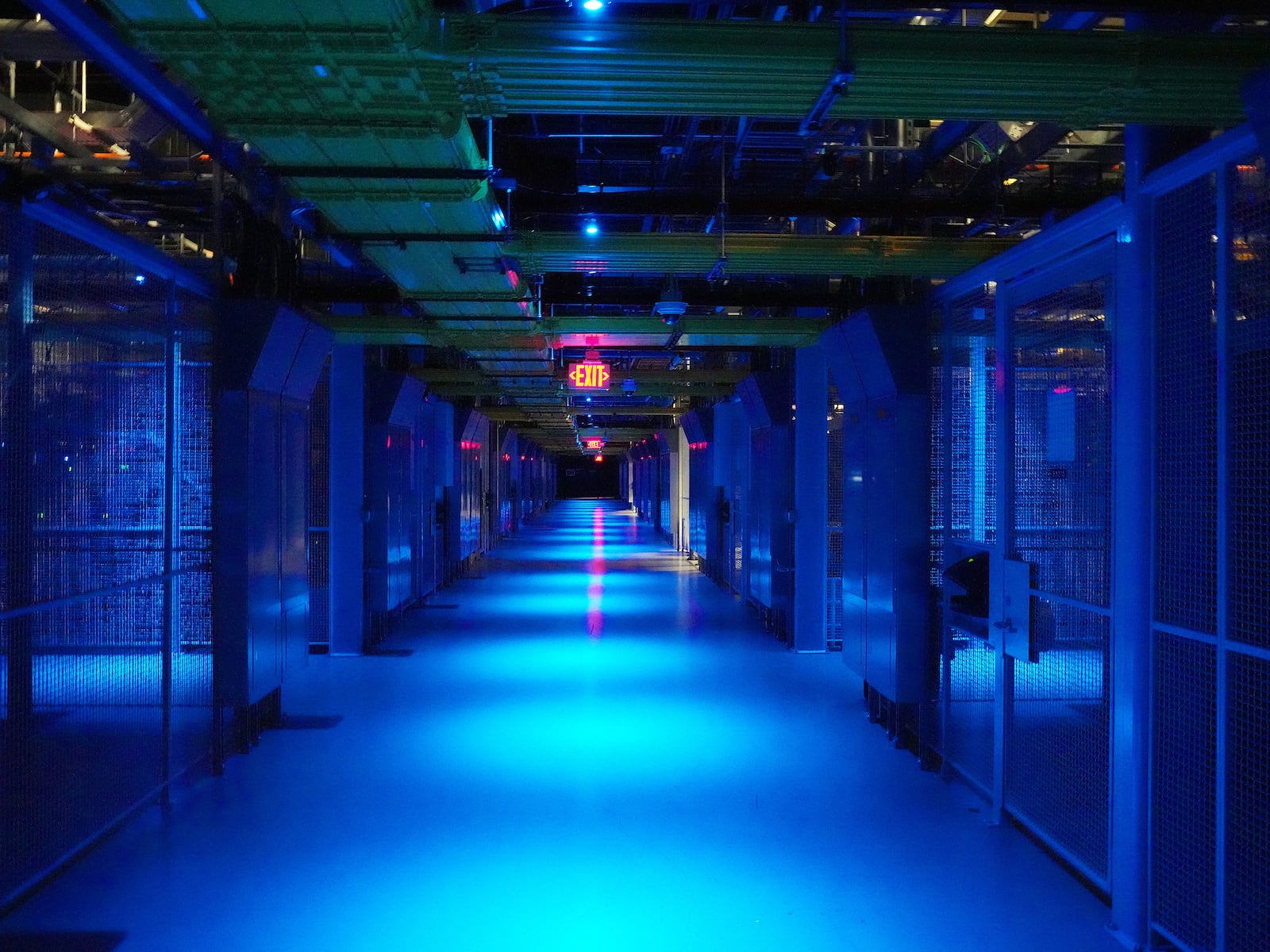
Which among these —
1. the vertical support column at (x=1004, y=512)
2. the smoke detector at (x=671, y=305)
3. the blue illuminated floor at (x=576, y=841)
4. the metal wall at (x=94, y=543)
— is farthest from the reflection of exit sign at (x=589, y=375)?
the vertical support column at (x=1004, y=512)

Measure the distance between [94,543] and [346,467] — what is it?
5.03 meters

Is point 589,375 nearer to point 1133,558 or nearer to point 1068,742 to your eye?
point 1068,742

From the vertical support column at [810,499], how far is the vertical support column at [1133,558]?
5924 millimetres

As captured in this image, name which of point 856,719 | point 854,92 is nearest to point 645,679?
point 856,719

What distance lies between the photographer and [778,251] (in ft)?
20.4

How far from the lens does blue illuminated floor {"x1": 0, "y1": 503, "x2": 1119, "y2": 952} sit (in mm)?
3727

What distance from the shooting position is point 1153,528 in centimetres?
363

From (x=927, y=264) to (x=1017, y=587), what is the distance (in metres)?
2.32

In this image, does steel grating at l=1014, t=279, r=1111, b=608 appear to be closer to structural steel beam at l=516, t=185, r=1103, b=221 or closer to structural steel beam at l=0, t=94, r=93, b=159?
structural steel beam at l=516, t=185, r=1103, b=221

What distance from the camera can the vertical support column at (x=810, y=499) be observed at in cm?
975

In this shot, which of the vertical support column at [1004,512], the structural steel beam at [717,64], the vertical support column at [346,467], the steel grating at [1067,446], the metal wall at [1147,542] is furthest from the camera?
the vertical support column at [346,467]

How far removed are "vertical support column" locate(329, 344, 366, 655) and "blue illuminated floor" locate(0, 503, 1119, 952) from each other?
5.15 feet

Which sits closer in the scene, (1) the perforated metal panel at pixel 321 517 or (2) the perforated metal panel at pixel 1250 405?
(2) the perforated metal panel at pixel 1250 405

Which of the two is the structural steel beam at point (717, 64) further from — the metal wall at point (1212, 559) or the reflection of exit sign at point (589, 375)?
the reflection of exit sign at point (589, 375)
